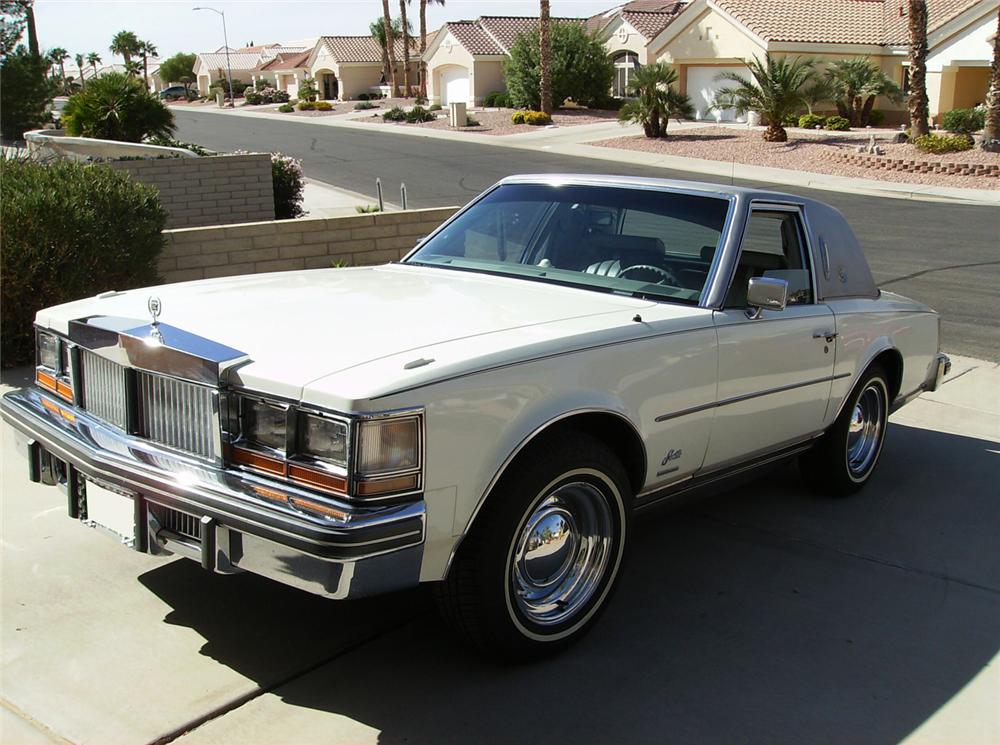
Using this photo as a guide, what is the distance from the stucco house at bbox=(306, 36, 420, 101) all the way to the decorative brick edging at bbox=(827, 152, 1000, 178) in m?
52.0

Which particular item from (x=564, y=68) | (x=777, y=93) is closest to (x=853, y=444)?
(x=777, y=93)

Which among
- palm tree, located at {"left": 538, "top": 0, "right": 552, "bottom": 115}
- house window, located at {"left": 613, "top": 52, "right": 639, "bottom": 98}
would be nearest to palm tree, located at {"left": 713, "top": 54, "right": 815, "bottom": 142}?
palm tree, located at {"left": 538, "top": 0, "right": 552, "bottom": 115}

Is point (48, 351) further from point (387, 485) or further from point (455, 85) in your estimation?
point (455, 85)

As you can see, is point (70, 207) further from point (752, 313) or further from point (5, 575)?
point (752, 313)

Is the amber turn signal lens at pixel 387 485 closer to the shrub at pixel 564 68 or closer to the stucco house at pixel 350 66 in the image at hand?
the shrub at pixel 564 68

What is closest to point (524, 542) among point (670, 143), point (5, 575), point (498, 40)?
point (5, 575)

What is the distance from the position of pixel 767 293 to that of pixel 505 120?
41074 millimetres

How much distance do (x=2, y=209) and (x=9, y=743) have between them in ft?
16.0

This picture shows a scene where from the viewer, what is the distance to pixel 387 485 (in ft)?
10.6

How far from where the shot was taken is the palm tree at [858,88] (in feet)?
116

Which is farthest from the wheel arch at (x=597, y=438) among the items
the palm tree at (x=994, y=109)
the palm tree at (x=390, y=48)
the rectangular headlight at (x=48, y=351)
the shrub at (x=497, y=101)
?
the palm tree at (x=390, y=48)

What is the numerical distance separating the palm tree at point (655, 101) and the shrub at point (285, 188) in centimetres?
1983

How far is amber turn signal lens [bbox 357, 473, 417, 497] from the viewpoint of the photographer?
3.22 meters

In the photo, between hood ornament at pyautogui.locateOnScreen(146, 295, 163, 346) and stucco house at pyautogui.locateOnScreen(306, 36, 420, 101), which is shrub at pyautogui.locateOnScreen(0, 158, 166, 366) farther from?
stucco house at pyautogui.locateOnScreen(306, 36, 420, 101)
